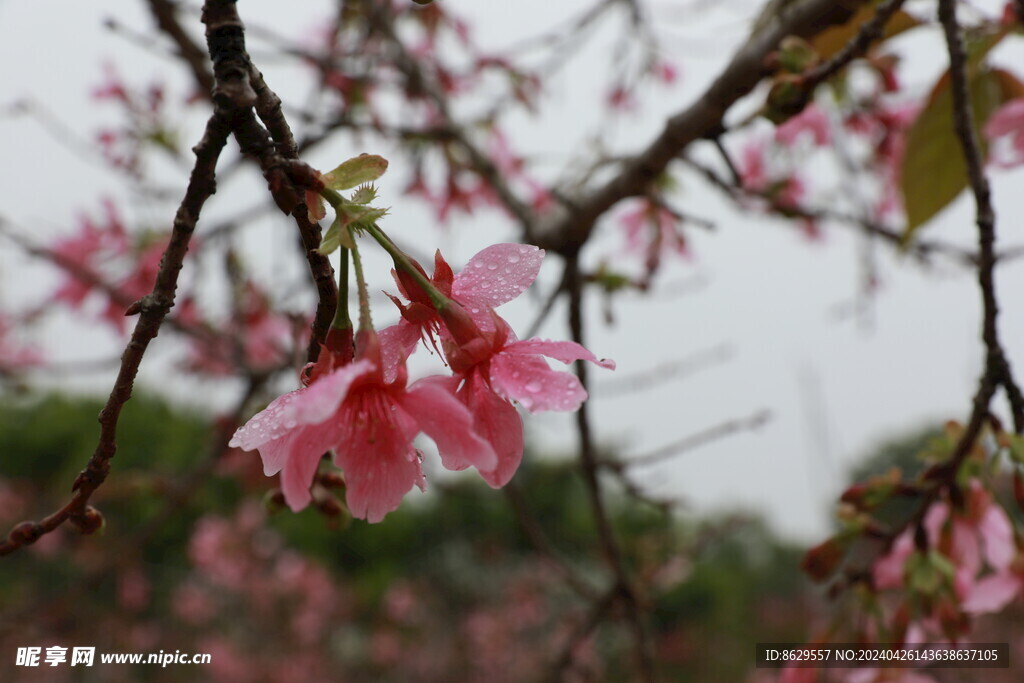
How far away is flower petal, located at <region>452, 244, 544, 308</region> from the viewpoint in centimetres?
42

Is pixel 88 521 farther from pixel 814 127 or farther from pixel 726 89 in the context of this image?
pixel 814 127

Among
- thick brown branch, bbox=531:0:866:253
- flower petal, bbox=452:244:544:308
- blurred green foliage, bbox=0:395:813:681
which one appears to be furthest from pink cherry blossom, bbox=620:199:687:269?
blurred green foliage, bbox=0:395:813:681

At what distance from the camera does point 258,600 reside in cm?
422

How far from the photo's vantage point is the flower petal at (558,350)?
39 centimetres

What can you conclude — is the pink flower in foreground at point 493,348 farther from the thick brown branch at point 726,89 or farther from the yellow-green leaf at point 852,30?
the yellow-green leaf at point 852,30

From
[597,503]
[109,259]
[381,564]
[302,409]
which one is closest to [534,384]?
[302,409]

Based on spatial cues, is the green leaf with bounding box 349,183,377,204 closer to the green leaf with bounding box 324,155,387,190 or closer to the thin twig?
the green leaf with bounding box 324,155,387,190

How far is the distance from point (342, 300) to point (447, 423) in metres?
0.08

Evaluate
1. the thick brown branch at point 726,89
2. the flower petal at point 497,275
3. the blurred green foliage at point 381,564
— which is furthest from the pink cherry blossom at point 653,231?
the blurred green foliage at point 381,564

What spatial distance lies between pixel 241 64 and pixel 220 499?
520cm

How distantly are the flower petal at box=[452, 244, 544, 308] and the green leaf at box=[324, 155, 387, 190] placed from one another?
2.9 inches

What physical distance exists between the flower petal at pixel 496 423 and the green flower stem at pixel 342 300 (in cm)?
8

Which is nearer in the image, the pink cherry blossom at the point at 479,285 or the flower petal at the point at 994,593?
the pink cherry blossom at the point at 479,285

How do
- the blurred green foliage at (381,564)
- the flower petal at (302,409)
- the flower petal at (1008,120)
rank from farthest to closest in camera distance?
the blurred green foliage at (381,564), the flower petal at (1008,120), the flower petal at (302,409)
